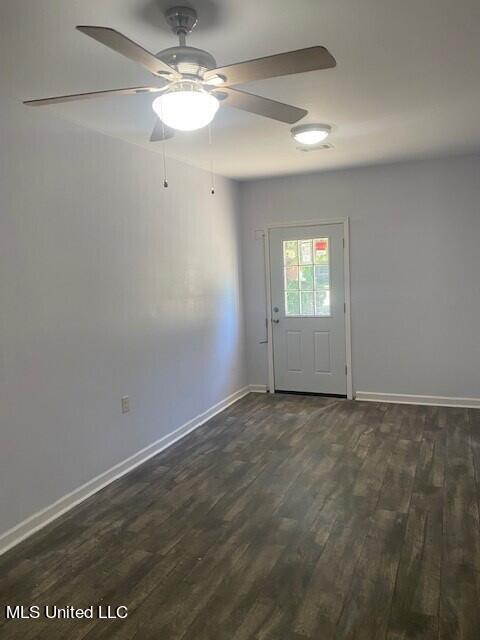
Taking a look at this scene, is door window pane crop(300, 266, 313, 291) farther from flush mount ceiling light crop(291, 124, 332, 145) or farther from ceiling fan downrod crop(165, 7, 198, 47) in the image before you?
ceiling fan downrod crop(165, 7, 198, 47)

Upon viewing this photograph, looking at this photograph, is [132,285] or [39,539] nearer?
[39,539]

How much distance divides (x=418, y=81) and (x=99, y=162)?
2.10m

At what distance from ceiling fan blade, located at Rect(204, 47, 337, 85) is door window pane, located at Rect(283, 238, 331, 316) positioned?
360 cm

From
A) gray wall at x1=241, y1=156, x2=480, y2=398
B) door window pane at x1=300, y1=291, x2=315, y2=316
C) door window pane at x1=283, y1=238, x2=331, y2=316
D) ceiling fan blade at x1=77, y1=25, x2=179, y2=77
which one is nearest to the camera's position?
ceiling fan blade at x1=77, y1=25, x2=179, y2=77

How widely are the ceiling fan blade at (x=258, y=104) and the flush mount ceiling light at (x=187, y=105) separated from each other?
0.16m

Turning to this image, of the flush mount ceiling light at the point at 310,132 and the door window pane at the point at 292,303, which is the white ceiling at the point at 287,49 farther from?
the door window pane at the point at 292,303

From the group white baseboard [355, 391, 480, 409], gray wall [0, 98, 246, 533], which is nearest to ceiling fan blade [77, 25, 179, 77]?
gray wall [0, 98, 246, 533]

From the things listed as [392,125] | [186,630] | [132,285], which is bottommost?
[186,630]

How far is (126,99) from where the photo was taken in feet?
8.96

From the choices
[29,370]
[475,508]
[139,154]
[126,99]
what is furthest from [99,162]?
[475,508]

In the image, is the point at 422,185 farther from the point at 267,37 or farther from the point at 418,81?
the point at 267,37

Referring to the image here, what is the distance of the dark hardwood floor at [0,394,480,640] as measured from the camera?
201 cm

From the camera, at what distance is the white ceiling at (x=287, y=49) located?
1864mm

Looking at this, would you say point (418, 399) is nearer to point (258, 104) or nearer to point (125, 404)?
point (125, 404)
